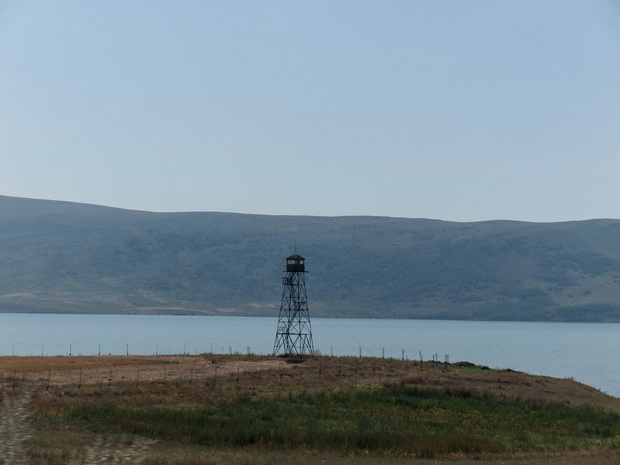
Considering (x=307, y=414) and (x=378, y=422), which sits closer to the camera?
(x=378, y=422)

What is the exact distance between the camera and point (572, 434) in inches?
1679

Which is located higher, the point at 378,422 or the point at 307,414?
the point at 307,414

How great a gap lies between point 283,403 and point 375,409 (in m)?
5.40

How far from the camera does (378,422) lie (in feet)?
134

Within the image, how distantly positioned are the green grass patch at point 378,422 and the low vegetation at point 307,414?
0.08 meters

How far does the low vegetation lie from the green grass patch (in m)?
0.08

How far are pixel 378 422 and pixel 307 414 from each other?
3859mm

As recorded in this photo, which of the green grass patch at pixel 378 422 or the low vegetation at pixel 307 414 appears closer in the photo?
the low vegetation at pixel 307 414

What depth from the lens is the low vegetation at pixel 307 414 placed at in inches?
1213

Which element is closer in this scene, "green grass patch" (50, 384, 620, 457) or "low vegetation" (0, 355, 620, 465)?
"low vegetation" (0, 355, 620, 465)

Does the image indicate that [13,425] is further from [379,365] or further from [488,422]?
[379,365]

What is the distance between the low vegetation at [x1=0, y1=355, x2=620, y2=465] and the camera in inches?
1213

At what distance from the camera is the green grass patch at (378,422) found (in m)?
33.7

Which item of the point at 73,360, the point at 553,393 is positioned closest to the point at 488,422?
the point at 553,393
